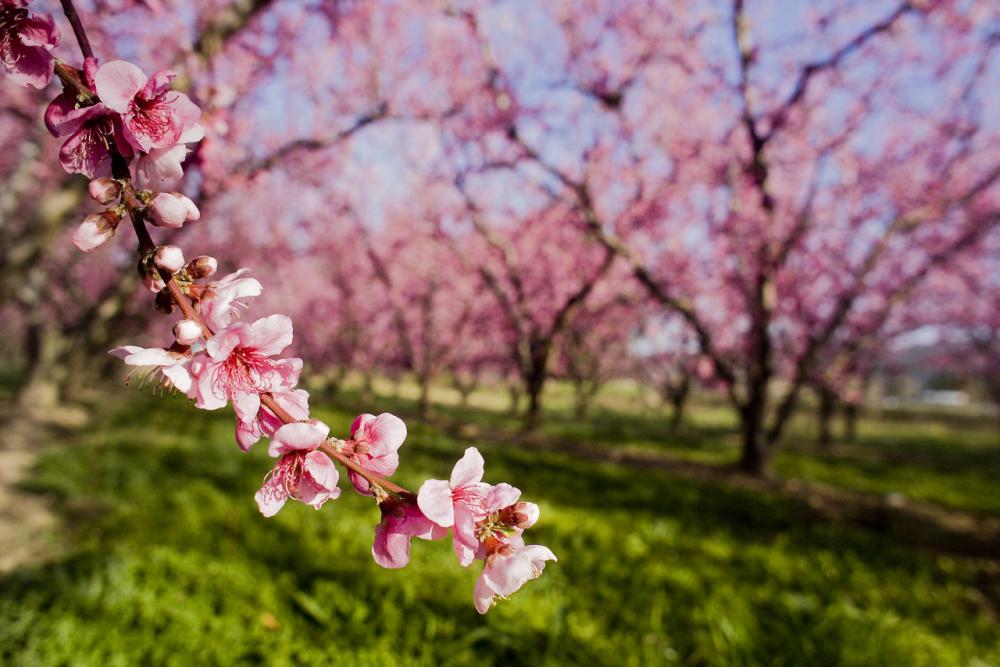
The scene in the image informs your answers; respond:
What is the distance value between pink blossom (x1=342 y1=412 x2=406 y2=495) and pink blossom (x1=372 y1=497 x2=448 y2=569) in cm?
5

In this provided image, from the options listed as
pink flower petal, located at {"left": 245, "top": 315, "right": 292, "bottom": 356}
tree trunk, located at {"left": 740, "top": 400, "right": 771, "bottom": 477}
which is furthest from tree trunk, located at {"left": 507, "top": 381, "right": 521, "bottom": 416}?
pink flower petal, located at {"left": 245, "top": 315, "right": 292, "bottom": 356}

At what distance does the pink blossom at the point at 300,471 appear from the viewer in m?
0.72

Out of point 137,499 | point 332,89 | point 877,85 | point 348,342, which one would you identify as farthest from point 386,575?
point 348,342

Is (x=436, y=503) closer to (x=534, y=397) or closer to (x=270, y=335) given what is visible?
(x=270, y=335)

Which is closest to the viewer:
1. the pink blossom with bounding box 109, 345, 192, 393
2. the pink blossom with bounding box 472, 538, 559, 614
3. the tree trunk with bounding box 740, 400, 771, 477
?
the pink blossom with bounding box 109, 345, 192, 393

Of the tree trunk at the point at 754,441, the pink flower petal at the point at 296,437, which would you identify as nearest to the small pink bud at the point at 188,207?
the pink flower petal at the point at 296,437

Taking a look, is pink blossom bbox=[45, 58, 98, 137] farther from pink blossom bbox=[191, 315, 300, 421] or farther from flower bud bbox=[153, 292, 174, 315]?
pink blossom bbox=[191, 315, 300, 421]

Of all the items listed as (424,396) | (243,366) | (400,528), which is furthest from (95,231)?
(424,396)

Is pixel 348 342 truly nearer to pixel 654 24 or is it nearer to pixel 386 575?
pixel 654 24

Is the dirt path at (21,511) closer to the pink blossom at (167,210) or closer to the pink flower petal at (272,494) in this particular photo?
the pink flower petal at (272,494)

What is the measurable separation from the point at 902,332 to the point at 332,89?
51.6 ft

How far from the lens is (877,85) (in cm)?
863

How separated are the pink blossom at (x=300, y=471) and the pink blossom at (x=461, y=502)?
13 cm

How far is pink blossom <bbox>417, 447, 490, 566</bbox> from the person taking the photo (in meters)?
0.74
